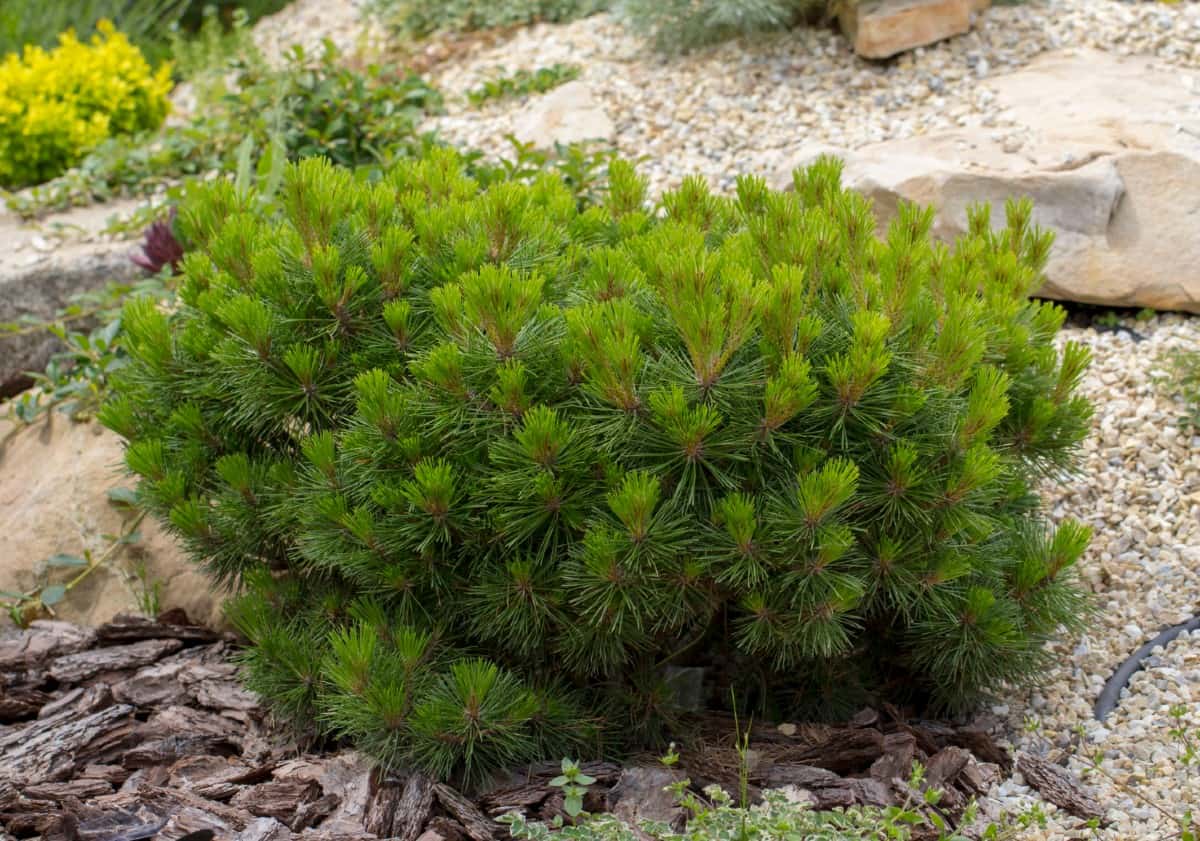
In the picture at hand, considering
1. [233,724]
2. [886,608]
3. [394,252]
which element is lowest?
[233,724]

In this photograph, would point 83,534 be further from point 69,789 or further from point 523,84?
point 523,84

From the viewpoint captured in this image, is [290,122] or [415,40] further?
[415,40]

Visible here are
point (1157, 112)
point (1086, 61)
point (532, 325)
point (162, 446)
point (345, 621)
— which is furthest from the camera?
point (1086, 61)

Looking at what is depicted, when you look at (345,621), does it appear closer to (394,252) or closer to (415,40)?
(394,252)

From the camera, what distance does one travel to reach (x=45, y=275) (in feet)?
17.3

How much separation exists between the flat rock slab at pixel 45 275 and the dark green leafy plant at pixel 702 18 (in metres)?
2.53

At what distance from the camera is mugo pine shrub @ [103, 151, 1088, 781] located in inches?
95.7

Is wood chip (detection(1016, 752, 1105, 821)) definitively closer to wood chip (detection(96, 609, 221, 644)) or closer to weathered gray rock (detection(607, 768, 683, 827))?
weathered gray rock (detection(607, 768, 683, 827))

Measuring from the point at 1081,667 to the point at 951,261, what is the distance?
113 centimetres

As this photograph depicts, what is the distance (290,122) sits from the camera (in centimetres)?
557

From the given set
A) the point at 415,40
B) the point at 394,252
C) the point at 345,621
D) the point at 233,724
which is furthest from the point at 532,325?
the point at 415,40

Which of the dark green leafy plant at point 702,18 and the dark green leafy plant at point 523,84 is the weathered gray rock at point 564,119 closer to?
the dark green leafy plant at point 523,84

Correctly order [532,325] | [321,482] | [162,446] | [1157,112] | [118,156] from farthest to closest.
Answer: [118,156], [1157,112], [162,446], [321,482], [532,325]

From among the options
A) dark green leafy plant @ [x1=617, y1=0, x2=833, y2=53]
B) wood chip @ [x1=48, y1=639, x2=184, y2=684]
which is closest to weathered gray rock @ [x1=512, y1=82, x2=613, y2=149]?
dark green leafy plant @ [x1=617, y1=0, x2=833, y2=53]
